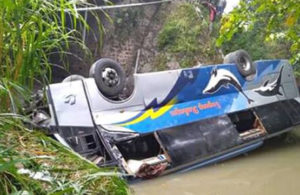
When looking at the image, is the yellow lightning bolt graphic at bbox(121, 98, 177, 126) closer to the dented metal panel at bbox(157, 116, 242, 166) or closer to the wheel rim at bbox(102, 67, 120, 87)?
the dented metal panel at bbox(157, 116, 242, 166)

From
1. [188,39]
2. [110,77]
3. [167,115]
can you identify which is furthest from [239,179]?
[188,39]

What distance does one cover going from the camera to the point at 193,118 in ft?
21.9

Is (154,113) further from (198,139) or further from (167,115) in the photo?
(198,139)

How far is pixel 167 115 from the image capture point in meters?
6.38

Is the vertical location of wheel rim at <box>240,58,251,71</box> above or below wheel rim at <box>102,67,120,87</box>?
below

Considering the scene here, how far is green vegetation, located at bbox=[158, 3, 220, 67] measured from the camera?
12.4m

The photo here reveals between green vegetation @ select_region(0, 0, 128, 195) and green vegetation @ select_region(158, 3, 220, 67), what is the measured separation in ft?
35.1

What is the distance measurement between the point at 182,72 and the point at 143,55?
6.27 m

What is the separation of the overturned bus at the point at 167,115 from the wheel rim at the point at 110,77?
0.02m

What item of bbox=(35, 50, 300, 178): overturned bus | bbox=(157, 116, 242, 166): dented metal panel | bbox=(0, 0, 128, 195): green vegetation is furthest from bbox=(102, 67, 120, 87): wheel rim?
bbox=(0, 0, 128, 195): green vegetation

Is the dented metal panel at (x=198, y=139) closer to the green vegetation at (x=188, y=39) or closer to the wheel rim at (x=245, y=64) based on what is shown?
the wheel rim at (x=245, y=64)

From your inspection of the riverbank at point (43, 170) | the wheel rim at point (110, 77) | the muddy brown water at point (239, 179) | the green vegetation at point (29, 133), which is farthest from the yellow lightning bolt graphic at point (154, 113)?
the riverbank at point (43, 170)

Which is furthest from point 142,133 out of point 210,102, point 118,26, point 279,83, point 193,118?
point 118,26

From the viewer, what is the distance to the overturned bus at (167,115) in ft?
18.4
